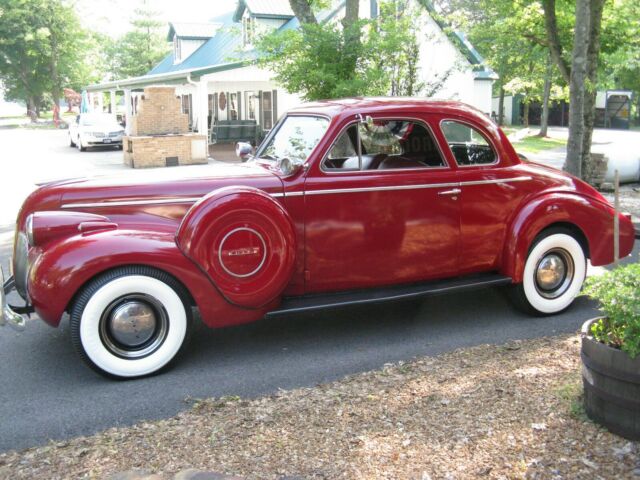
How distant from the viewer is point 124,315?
459cm

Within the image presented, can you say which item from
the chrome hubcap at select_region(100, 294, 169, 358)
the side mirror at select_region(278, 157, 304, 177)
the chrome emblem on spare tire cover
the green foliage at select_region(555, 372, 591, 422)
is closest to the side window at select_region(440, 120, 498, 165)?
the side mirror at select_region(278, 157, 304, 177)

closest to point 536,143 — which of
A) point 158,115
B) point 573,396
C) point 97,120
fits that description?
point 158,115

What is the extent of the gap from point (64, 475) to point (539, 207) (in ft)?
14.0

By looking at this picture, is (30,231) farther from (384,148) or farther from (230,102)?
(230,102)

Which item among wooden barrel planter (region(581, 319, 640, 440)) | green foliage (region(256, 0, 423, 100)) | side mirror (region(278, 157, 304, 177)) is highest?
green foliage (region(256, 0, 423, 100))

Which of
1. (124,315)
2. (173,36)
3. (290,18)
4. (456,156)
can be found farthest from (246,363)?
(173,36)

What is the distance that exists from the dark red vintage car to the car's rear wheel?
1 cm

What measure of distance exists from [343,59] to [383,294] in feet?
19.5

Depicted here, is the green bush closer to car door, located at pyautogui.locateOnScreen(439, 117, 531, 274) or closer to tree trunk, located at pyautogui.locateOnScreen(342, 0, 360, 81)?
car door, located at pyautogui.locateOnScreen(439, 117, 531, 274)

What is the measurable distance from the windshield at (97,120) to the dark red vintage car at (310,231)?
23.2 m

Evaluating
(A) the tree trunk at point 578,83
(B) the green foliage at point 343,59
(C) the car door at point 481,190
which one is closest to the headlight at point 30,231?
(C) the car door at point 481,190

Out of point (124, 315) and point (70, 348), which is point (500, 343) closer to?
point (124, 315)

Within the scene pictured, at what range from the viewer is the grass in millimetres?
25328

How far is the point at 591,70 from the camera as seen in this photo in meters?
12.6
